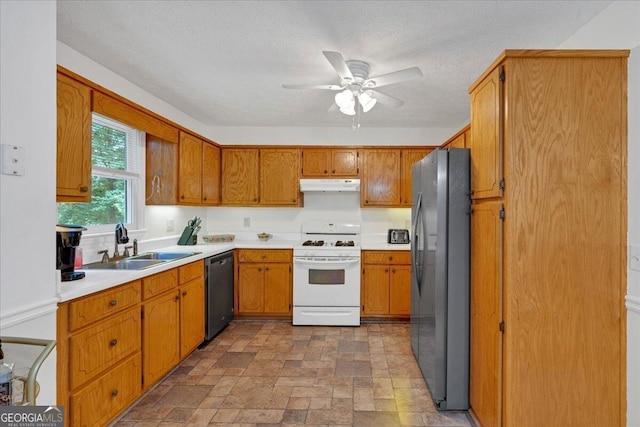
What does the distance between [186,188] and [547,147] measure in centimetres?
Result: 313

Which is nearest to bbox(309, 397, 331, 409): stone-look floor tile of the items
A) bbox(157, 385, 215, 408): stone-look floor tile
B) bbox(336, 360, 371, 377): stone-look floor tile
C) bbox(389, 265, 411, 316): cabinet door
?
bbox(336, 360, 371, 377): stone-look floor tile

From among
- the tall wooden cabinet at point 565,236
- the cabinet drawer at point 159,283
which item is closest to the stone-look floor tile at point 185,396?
the cabinet drawer at point 159,283

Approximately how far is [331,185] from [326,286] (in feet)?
4.09

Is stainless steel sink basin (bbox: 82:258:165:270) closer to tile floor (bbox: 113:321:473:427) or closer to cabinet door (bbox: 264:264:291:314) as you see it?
tile floor (bbox: 113:321:473:427)

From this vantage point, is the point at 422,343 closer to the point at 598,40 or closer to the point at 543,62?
the point at 543,62

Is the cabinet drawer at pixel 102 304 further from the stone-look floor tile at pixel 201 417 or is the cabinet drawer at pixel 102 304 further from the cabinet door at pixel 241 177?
the cabinet door at pixel 241 177

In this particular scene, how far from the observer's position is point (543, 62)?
1.62 metres

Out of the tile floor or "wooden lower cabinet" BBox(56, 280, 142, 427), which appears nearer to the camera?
"wooden lower cabinet" BBox(56, 280, 142, 427)

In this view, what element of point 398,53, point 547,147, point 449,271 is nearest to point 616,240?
point 547,147

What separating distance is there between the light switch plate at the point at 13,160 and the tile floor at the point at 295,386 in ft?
5.44

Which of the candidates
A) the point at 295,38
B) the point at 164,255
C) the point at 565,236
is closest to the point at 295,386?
the point at 164,255

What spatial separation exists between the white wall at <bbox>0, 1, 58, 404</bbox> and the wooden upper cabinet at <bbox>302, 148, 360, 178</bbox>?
3.01 meters

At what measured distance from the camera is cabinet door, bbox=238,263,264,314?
13.1 ft
